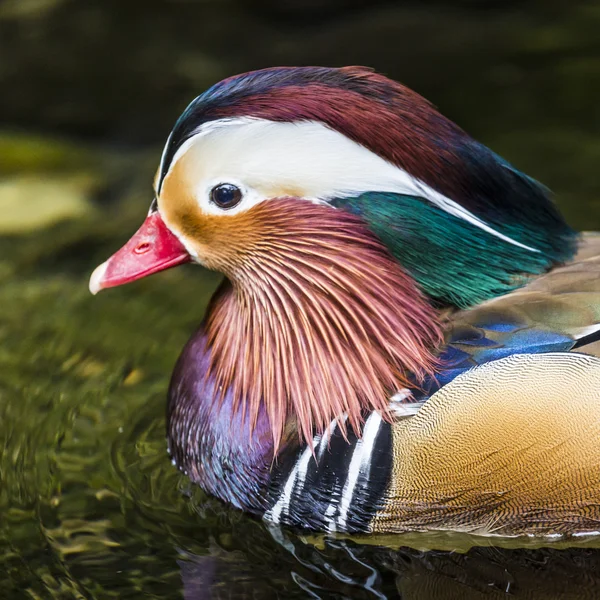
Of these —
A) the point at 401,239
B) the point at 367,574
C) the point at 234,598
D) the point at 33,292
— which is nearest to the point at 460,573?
the point at 367,574

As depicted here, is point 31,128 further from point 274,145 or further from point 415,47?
point 274,145

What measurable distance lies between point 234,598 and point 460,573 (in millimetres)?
642

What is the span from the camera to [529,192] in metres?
3.01

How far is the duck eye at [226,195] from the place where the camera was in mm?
2873

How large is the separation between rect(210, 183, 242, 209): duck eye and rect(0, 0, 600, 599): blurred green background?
99 cm

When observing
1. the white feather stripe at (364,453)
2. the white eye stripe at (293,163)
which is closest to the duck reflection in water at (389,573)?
the white feather stripe at (364,453)

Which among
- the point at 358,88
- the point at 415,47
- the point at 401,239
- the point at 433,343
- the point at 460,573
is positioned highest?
the point at 415,47

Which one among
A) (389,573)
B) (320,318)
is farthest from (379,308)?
(389,573)

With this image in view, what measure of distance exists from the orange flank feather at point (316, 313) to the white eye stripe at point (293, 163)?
83 millimetres

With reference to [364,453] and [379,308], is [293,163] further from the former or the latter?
[364,453]

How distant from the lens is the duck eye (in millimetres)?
2873

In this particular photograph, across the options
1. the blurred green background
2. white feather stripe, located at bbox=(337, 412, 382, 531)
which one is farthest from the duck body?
the blurred green background

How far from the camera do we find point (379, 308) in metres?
2.99

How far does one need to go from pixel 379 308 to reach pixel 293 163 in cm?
50
